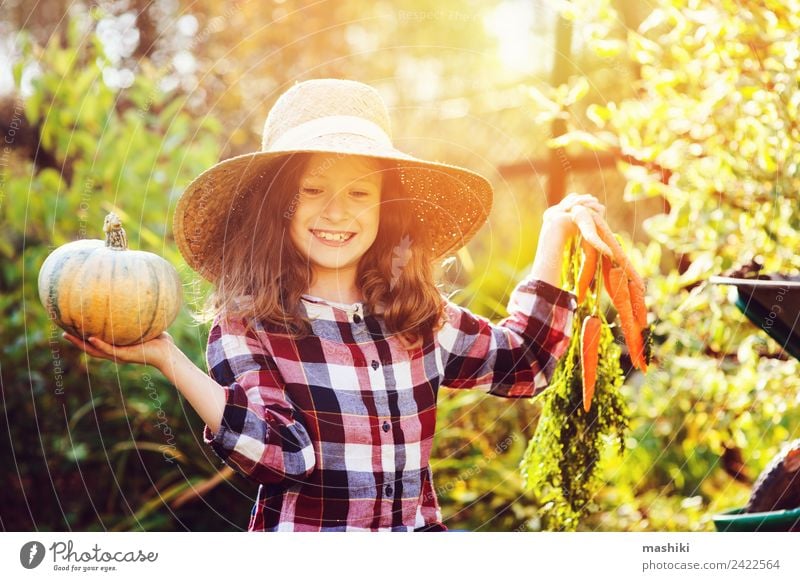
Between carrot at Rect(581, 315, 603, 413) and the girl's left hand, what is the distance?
0.42 feet

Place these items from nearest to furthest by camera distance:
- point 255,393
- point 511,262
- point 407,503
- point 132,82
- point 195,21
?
point 255,393 → point 407,503 → point 511,262 → point 132,82 → point 195,21

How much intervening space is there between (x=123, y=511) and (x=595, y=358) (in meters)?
1.30

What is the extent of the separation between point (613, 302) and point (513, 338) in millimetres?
179

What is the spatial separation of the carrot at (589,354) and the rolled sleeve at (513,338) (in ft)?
0.12

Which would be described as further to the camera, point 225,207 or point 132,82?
point 132,82

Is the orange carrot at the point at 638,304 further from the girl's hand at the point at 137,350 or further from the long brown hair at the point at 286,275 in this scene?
the girl's hand at the point at 137,350

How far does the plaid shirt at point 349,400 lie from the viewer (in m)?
1.30

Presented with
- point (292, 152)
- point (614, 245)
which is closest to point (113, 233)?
point (292, 152)

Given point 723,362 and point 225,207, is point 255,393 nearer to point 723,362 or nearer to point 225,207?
point 225,207

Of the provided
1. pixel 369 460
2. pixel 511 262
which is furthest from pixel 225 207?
pixel 511 262

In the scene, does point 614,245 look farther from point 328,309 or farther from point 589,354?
point 328,309
